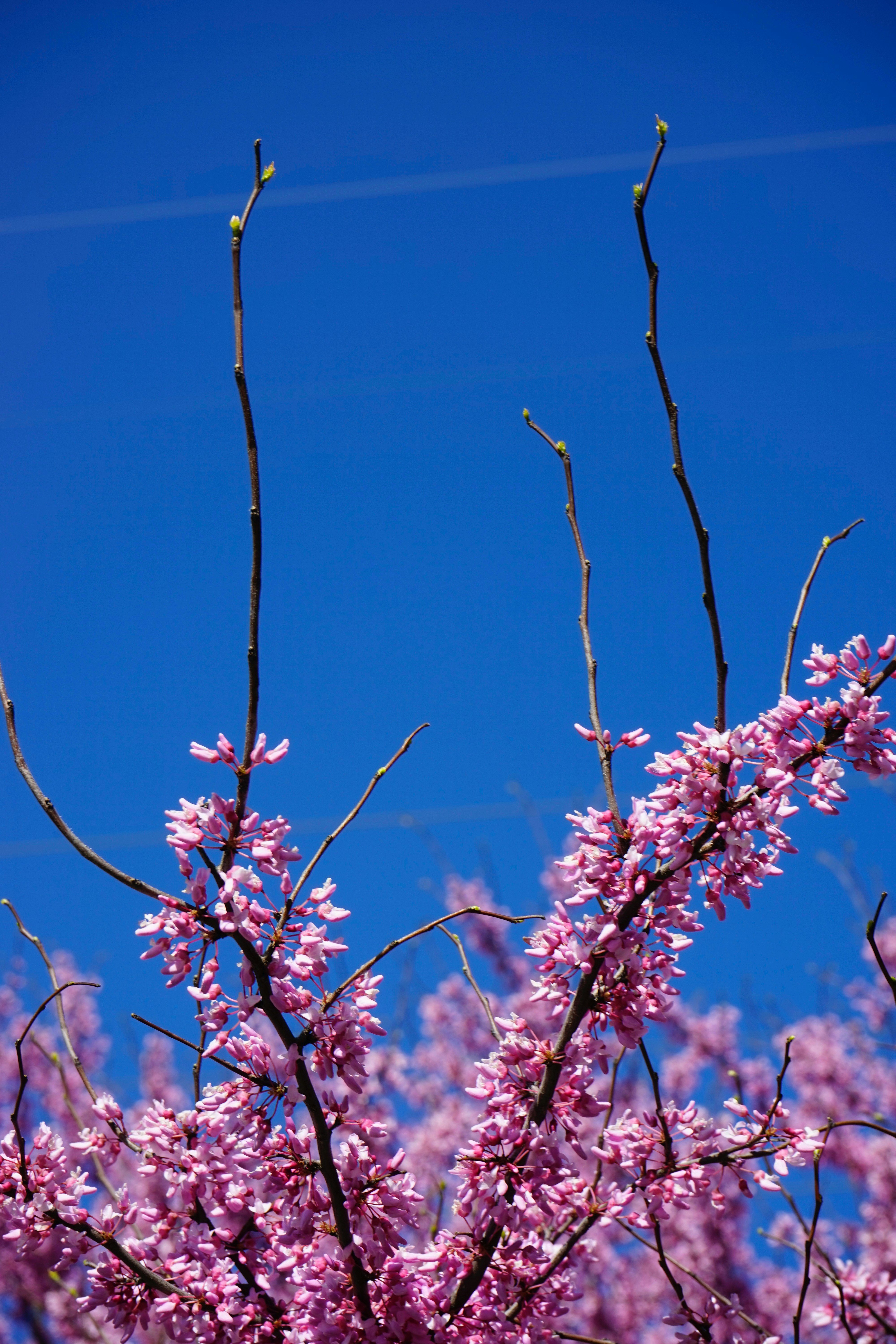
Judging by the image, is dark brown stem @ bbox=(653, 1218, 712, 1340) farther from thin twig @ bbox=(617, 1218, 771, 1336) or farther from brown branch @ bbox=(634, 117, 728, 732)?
brown branch @ bbox=(634, 117, 728, 732)

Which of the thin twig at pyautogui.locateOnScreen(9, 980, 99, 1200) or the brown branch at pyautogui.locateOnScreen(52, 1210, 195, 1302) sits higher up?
the thin twig at pyautogui.locateOnScreen(9, 980, 99, 1200)

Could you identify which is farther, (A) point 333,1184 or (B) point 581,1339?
(B) point 581,1339

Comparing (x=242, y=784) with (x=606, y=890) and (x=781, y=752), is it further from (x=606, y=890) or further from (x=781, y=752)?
(x=781, y=752)

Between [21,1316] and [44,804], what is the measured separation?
7.58 meters

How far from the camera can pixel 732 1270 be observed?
25.5 feet

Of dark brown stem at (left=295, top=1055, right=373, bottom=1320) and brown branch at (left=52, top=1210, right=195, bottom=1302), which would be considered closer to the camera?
dark brown stem at (left=295, top=1055, right=373, bottom=1320)

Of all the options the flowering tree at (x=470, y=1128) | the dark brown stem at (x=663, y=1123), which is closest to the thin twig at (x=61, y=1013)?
the flowering tree at (x=470, y=1128)

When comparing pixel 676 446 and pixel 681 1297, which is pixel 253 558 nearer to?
pixel 676 446

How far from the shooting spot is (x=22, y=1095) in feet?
7.35

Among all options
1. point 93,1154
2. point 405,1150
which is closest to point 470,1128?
point 405,1150

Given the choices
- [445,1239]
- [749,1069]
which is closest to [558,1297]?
[445,1239]

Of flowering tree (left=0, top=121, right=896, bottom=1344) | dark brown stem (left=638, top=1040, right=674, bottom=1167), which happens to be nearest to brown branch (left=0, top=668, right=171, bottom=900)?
flowering tree (left=0, top=121, right=896, bottom=1344)

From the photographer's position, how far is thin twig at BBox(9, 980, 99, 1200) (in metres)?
1.98

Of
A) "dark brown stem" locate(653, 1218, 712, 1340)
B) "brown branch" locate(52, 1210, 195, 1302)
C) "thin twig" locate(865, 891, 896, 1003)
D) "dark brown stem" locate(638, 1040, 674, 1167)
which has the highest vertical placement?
"thin twig" locate(865, 891, 896, 1003)
